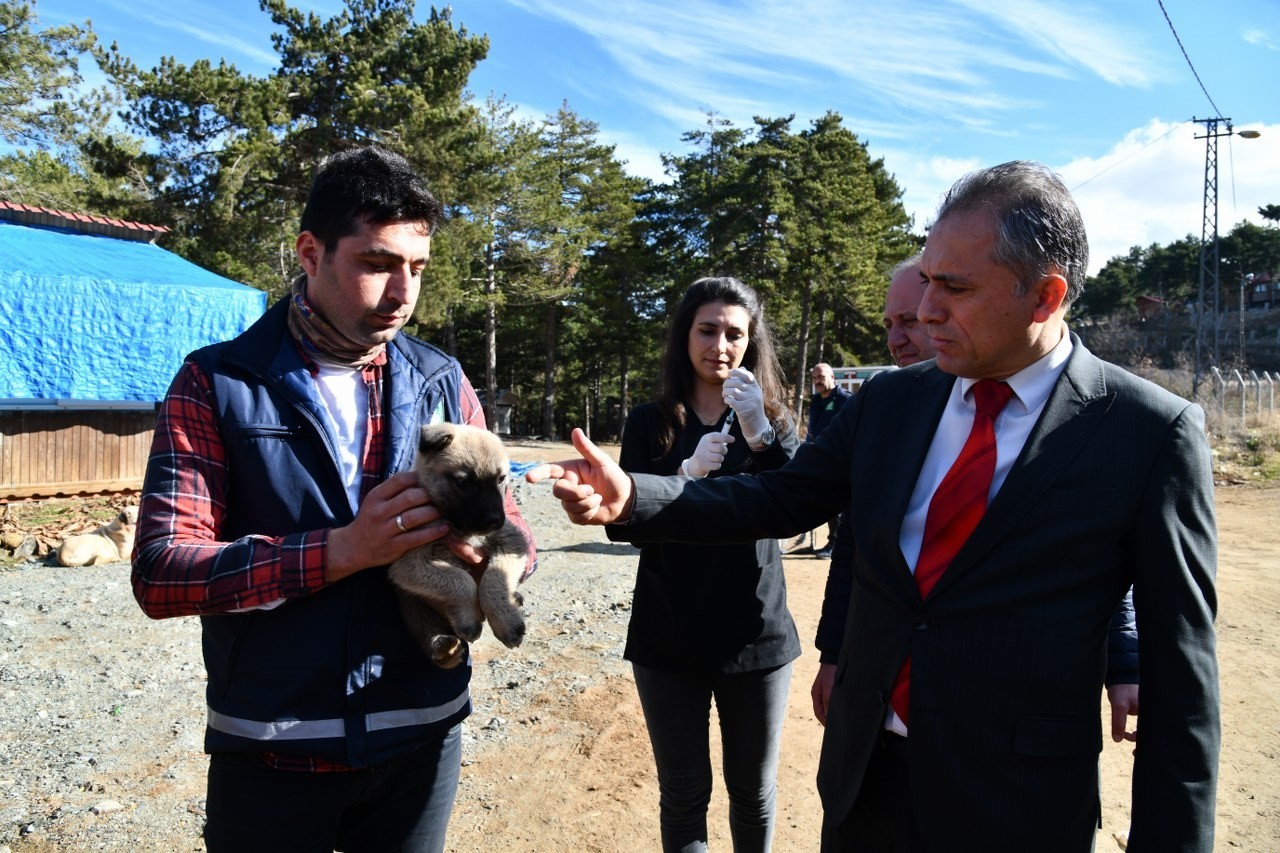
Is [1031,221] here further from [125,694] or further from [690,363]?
[125,694]

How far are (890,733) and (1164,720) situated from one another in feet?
2.46

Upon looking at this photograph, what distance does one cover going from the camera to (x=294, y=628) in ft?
7.46

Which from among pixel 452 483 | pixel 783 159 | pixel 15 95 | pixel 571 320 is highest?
pixel 783 159

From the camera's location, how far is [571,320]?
44.7m

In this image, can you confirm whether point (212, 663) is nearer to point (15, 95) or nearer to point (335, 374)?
point (335, 374)

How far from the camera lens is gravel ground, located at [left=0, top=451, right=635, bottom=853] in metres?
4.84

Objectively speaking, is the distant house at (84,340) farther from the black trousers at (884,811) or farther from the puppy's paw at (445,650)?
the black trousers at (884,811)

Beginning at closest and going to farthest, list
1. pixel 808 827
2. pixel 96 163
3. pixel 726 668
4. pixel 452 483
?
pixel 452 483
pixel 726 668
pixel 808 827
pixel 96 163

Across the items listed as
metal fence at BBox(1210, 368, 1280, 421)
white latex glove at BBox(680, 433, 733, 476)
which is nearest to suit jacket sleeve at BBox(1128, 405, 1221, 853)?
white latex glove at BBox(680, 433, 733, 476)

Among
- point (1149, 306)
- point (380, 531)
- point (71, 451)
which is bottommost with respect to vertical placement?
point (71, 451)

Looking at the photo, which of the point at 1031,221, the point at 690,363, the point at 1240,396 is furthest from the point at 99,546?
the point at 1240,396

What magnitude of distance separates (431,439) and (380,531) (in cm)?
69

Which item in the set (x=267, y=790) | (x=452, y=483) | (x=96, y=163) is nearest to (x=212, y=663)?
(x=267, y=790)

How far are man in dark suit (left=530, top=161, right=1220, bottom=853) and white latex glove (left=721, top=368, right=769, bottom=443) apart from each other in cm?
132
